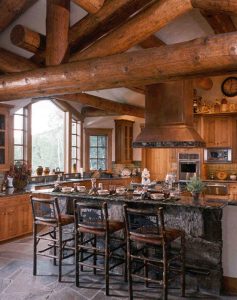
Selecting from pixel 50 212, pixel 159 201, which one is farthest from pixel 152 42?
pixel 50 212

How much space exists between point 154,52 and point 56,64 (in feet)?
5.11

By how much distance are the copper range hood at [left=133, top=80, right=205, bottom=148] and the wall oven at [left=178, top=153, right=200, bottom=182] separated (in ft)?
9.07

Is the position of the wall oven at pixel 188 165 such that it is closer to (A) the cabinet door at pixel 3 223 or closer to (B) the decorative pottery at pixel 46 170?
(B) the decorative pottery at pixel 46 170

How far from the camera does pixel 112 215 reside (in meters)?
4.88

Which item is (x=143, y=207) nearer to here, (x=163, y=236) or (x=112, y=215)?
(x=112, y=215)

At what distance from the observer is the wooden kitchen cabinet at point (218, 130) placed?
837 centimetres

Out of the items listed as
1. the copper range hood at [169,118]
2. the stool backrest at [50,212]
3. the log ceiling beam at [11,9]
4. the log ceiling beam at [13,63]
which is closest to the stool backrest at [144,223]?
the stool backrest at [50,212]

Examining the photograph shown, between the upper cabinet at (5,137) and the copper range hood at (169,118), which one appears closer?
the copper range hood at (169,118)

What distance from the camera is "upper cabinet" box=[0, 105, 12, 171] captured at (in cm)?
646

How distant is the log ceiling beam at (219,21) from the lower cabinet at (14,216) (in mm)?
4471

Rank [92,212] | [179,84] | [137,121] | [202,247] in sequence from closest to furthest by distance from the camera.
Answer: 1. [202,247]
2. [92,212]
3. [179,84]
4. [137,121]

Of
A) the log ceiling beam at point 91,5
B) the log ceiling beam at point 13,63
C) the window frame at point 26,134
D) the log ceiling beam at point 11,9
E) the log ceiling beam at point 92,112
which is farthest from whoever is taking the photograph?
the log ceiling beam at point 92,112

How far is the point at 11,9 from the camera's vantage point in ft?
16.4

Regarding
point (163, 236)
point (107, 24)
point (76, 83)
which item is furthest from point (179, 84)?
point (163, 236)
